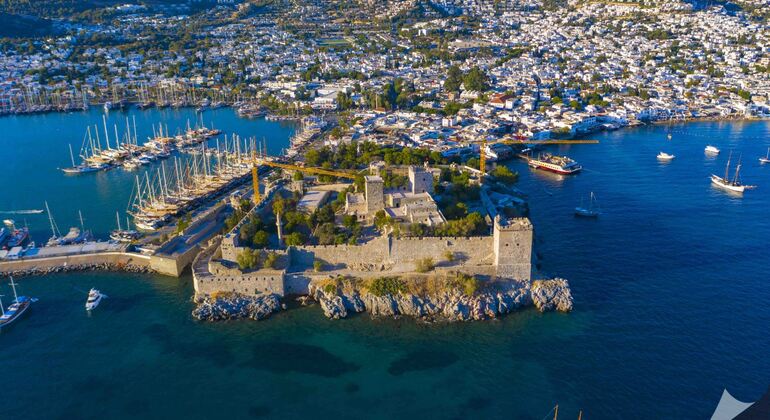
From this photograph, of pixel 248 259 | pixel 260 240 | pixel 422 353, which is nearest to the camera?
pixel 422 353

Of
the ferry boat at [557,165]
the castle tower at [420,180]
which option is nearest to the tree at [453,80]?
the ferry boat at [557,165]

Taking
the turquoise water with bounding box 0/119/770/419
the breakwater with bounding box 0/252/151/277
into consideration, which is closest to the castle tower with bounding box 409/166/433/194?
the turquoise water with bounding box 0/119/770/419

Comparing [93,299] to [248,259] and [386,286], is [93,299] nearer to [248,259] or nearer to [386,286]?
[248,259]

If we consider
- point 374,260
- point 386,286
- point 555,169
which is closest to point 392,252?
point 374,260

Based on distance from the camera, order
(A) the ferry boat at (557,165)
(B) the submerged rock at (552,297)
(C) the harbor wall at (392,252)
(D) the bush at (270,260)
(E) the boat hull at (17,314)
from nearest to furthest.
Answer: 1. (E) the boat hull at (17,314)
2. (B) the submerged rock at (552,297)
3. (D) the bush at (270,260)
4. (C) the harbor wall at (392,252)
5. (A) the ferry boat at (557,165)

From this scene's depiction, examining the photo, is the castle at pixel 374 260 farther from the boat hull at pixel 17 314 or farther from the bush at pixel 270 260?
the boat hull at pixel 17 314

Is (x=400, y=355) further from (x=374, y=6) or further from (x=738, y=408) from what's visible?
(x=374, y=6)
